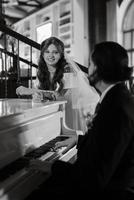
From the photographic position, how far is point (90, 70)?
4.66ft

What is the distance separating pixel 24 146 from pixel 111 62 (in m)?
0.70

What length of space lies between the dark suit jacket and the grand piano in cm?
23

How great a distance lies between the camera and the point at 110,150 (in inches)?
48.3

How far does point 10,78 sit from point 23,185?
10.9ft

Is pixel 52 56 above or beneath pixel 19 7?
beneath

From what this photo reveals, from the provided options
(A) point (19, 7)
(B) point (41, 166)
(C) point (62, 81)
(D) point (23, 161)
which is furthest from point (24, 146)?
(A) point (19, 7)

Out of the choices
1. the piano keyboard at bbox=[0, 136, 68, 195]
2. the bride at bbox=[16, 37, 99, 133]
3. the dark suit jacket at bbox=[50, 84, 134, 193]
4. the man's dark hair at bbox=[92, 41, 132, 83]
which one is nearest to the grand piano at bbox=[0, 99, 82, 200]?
the piano keyboard at bbox=[0, 136, 68, 195]

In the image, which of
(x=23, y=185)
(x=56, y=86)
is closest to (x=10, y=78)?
(x=56, y=86)

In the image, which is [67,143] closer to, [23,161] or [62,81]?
[23,161]

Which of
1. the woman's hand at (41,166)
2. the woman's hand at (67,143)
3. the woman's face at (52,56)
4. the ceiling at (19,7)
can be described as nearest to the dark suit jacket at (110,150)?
the woman's hand at (41,166)

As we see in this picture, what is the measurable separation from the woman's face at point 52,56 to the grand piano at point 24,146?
0.90 m

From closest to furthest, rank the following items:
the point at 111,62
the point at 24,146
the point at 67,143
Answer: the point at 111,62 → the point at 24,146 → the point at 67,143

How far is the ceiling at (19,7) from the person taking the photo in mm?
9305

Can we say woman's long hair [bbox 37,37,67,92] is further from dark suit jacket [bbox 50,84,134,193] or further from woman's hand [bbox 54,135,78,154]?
dark suit jacket [bbox 50,84,134,193]
